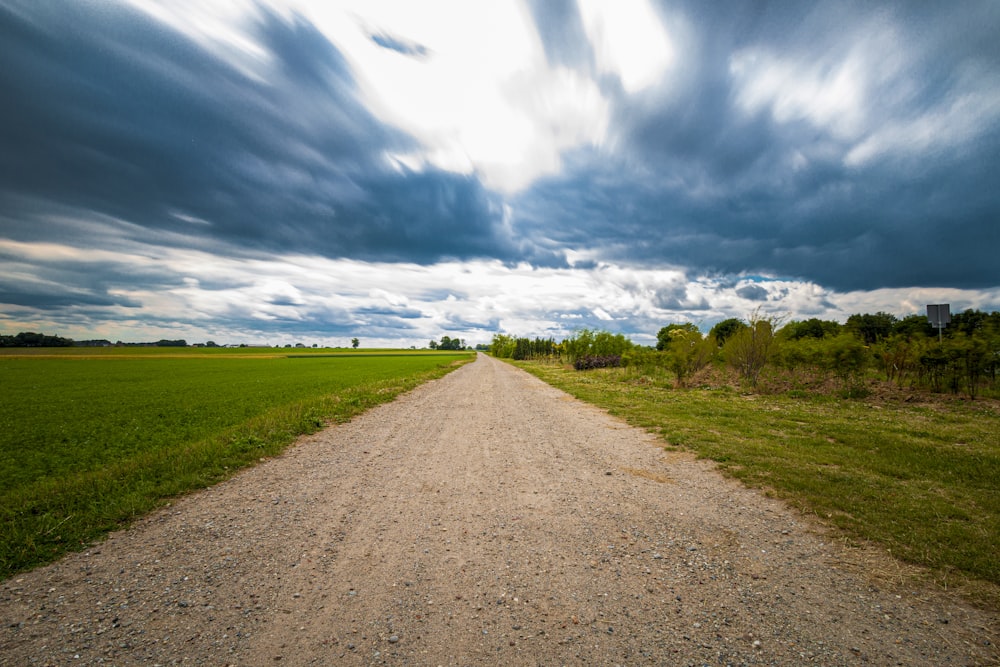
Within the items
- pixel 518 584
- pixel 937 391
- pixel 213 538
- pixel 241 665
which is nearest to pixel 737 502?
pixel 518 584

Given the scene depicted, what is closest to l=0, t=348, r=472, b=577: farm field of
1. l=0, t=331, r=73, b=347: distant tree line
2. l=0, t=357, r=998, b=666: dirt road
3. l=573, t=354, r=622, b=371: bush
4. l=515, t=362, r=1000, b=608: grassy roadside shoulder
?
l=0, t=357, r=998, b=666: dirt road

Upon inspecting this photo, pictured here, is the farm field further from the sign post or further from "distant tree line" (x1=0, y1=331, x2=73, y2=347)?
"distant tree line" (x1=0, y1=331, x2=73, y2=347)

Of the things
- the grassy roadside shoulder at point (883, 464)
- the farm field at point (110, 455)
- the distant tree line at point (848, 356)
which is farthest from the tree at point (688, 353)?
the farm field at point (110, 455)

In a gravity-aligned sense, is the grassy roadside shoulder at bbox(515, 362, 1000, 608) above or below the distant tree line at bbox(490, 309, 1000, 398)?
below

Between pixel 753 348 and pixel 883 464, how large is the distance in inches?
621

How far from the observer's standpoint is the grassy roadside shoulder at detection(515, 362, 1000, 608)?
14.5ft

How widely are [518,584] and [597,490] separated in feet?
9.76

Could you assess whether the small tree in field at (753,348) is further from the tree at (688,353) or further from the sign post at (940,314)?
the sign post at (940,314)

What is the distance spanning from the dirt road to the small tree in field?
17926mm

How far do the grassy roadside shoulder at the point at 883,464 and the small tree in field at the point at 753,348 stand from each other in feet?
20.2

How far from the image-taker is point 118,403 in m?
18.5

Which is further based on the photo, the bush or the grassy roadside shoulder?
the bush

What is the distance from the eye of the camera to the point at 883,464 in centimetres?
730

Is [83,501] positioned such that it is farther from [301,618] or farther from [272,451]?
[301,618]
